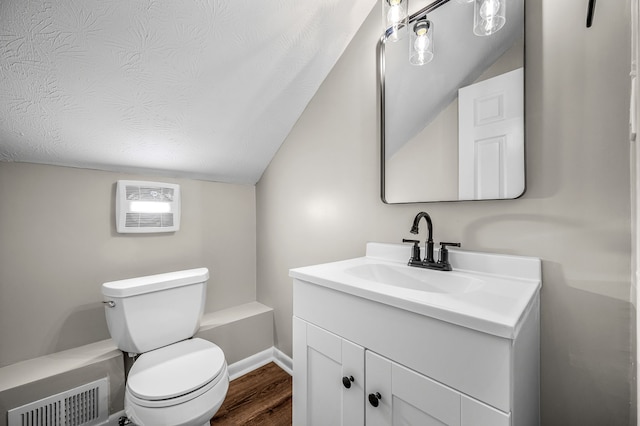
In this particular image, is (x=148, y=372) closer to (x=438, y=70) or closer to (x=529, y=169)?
(x=529, y=169)

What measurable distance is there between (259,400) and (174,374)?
0.62 metres

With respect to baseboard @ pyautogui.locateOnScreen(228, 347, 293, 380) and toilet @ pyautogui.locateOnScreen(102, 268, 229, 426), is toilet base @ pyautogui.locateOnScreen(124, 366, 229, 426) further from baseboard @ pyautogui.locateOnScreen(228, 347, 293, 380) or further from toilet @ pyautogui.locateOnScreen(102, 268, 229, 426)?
baseboard @ pyautogui.locateOnScreen(228, 347, 293, 380)

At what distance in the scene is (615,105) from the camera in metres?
0.76

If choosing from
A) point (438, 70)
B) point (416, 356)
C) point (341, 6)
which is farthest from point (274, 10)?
point (416, 356)

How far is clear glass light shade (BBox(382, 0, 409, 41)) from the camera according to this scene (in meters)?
1.14

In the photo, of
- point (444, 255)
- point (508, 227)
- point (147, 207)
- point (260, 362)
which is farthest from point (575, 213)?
point (147, 207)

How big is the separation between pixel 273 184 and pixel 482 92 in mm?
1398

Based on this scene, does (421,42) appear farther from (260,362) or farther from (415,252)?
(260,362)

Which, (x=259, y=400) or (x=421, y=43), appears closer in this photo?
(x=421, y=43)

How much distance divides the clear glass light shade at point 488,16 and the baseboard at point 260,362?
2025mm

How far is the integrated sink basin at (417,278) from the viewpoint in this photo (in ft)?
3.11

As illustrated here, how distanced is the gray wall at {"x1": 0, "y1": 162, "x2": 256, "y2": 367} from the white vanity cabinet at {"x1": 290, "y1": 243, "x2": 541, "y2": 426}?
1.19 metres

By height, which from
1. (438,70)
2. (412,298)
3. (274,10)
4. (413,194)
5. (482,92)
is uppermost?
(274,10)

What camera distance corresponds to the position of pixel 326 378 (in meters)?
0.93
